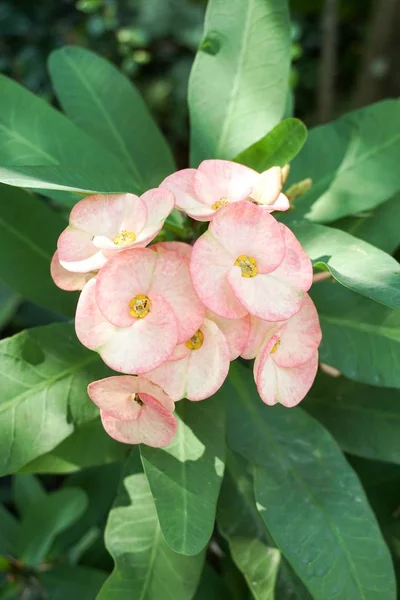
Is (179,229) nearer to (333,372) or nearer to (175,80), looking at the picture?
(333,372)

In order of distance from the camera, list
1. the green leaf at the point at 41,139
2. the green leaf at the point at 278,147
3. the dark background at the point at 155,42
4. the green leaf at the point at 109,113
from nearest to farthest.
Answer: the green leaf at the point at 278,147
the green leaf at the point at 41,139
the green leaf at the point at 109,113
the dark background at the point at 155,42

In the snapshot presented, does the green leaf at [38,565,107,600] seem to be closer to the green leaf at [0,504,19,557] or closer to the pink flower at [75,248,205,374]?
the green leaf at [0,504,19,557]

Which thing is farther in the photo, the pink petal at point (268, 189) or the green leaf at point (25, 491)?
the green leaf at point (25, 491)

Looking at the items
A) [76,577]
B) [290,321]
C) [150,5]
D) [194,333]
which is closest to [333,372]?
[290,321]

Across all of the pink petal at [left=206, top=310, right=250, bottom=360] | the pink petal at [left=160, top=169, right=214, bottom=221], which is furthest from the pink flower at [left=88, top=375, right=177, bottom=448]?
the pink petal at [left=160, top=169, right=214, bottom=221]

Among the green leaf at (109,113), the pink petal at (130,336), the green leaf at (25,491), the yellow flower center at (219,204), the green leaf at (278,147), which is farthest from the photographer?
the green leaf at (25,491)

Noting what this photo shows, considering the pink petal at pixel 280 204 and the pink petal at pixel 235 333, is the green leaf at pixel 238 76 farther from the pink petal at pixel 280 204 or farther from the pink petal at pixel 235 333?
the pink petal at pixel 235 333

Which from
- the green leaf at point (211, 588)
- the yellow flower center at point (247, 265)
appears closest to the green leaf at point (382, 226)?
the yellow flower center at point (247, 265)
